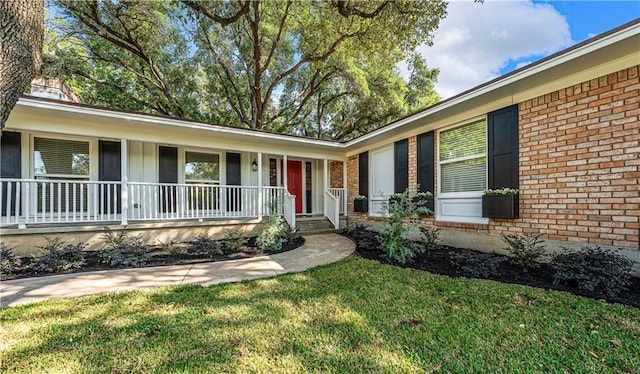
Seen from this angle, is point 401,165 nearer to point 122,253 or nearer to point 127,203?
point 122,253

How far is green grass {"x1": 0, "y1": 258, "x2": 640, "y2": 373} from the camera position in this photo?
6.43ft

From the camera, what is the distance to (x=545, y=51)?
7.31 metres

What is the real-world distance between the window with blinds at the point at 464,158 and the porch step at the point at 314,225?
147 inches

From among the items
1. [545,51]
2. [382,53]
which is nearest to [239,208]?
[382,53]

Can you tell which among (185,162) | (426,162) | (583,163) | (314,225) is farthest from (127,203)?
(583,163)

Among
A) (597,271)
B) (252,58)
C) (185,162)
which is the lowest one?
(597,271)

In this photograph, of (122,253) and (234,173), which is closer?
(122,253)

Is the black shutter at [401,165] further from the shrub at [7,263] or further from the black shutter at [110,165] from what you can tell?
the shrub at [7,263]

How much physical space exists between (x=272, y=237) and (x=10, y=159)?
19.9ft

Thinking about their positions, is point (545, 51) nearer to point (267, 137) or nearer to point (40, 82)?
point (267, 137)

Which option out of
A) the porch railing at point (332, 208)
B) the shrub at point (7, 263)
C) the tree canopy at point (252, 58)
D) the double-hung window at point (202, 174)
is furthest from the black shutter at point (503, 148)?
the shrub at point (7, 263)

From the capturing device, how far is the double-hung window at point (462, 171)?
5332 mm

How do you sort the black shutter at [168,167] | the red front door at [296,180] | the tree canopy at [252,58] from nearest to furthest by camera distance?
1. the black shutter at [168,167]
2. the tree canopy at [252,58]
3. the red front door at [296,180]

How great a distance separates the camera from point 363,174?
876 cm
